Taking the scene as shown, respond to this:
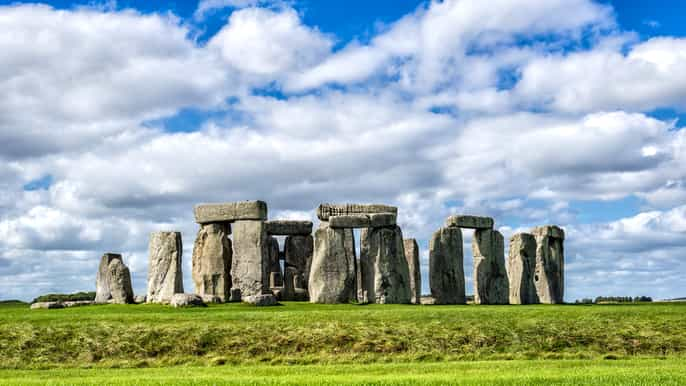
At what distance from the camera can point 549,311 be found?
85.0 ft

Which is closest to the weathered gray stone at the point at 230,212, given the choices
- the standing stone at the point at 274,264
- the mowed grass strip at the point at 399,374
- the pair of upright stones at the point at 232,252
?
the pair of upright stones at the point at 232,252

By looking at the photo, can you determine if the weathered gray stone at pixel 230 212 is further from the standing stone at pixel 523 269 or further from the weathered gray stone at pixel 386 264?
the standing stone at pixel 523 269

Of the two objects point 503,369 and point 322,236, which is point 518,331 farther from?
point 322,236

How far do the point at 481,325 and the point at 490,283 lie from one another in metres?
14.2

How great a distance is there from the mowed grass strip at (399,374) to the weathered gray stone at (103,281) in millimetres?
13235

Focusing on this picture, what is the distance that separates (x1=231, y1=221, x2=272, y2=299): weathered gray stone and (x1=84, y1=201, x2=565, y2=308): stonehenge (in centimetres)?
4

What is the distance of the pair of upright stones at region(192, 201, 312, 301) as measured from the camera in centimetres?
3231

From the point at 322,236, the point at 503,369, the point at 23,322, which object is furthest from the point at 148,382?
the point at 322,236

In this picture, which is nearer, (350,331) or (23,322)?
(350,331)

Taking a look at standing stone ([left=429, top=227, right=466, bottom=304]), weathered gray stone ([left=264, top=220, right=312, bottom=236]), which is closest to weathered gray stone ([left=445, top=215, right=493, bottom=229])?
standing stone ([left=429, top=227, right=466, bottom=304])

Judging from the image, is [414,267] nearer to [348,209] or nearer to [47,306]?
[348,209]

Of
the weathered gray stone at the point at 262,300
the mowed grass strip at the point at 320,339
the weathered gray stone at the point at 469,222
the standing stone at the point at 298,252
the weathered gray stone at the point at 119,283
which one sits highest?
the weathered gray stone at the point at 469,222

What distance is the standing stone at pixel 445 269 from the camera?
A: 115 ft

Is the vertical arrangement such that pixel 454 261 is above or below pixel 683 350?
above
